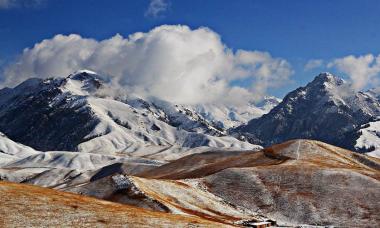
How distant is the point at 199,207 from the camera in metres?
109

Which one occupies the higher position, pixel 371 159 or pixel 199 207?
pixel 371 159

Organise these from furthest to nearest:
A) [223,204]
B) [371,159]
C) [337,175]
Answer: [371,159], [337,175], [223,204]

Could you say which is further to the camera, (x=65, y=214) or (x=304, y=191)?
(x=304, y=191)

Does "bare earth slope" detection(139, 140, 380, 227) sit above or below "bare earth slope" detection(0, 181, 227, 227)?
above

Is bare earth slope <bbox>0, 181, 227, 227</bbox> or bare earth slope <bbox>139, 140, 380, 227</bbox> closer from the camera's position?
bare earth slope <bbox>0, 181, 227, 227</bbox>

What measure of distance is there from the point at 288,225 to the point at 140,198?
31411 mm

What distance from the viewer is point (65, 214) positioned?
67.0 m

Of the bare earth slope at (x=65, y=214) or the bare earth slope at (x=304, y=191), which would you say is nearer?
the bare earth slope at (x=65, y=214)

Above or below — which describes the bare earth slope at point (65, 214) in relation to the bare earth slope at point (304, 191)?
below

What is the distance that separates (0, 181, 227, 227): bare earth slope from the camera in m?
63.4

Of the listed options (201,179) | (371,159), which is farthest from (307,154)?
(201,179)

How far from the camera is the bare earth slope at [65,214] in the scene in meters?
63.4

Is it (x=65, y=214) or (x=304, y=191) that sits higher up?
(x=304, y=191)

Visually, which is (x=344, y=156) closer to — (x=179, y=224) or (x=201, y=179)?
(x=201, y=179)
